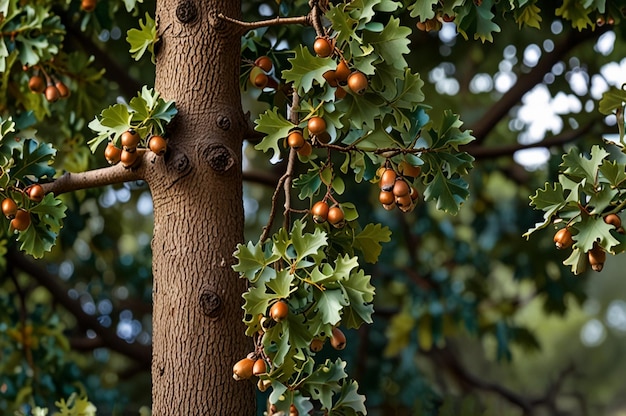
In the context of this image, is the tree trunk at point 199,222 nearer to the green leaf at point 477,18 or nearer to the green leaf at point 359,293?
the green leaf at point 359,293

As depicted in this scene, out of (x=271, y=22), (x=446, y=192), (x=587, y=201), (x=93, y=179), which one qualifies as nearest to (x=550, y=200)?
(x=587, y=201)

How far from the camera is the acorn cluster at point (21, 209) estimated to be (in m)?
1.38

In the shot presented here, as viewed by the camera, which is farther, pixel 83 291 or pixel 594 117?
pixel 83 291

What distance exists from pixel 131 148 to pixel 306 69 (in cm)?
30

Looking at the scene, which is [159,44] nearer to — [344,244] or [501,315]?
[344,244]

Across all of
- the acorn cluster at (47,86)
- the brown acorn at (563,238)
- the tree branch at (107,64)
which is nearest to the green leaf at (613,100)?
the brown acorn at (563,238)

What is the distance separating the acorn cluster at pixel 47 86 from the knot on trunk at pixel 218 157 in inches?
19.7

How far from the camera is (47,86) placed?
177 cm

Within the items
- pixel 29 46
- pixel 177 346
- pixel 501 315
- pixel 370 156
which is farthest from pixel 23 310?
pixel 501 315

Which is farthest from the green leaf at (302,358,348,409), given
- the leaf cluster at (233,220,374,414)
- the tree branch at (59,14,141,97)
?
the tree branch at (59,14,141,97)

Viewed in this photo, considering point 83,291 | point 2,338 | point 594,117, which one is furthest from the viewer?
point 83,291

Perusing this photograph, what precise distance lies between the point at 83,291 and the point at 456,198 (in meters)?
2.49

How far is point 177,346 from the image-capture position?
4.47 feet

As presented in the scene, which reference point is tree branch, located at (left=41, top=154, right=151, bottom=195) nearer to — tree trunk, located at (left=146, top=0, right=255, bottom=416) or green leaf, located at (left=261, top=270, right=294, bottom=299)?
tree trunk, located at (left=146, top=0, right=255, bottom=416)
